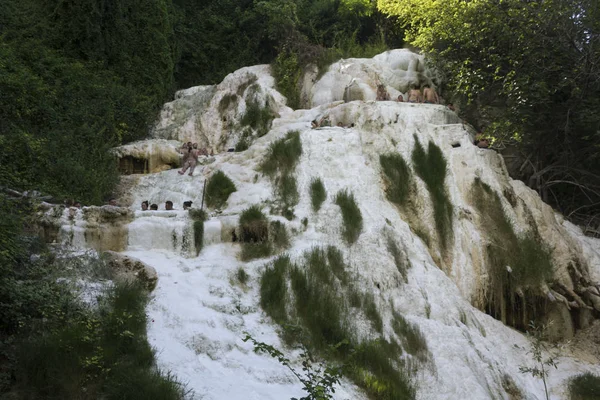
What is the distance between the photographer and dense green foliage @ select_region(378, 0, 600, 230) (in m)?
13.6

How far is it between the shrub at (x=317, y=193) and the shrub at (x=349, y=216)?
0.99 feet

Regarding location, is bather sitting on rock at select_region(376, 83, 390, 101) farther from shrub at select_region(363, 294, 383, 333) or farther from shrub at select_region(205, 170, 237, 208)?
shrub at select_region(363, 294, 383, 333)

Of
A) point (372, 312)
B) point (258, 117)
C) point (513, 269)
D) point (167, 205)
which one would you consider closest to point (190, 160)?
point (167, 205)

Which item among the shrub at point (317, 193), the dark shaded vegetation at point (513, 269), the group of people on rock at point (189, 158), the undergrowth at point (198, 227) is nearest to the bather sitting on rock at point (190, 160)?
the group of people on rock at point (189, 158)

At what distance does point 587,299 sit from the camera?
10867 mm

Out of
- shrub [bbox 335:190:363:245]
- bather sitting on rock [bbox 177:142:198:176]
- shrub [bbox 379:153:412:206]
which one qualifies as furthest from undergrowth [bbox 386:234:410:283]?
bather sitting on rock [bbox 177:142:198:176]

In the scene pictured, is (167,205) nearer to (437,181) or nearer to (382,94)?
(437,181)

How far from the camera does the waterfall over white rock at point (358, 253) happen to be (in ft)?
24.3

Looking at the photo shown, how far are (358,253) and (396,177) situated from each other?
270 centimetres

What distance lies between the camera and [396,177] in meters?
11.8

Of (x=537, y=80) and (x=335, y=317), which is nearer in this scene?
(x=335, y=317)

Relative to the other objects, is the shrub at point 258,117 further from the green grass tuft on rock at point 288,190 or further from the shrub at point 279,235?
the shrub at point 279,235

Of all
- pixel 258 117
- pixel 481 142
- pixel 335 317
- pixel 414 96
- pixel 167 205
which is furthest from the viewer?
pixel 258 117

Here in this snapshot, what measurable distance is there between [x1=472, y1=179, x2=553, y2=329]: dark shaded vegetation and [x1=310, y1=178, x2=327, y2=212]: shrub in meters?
3.32
